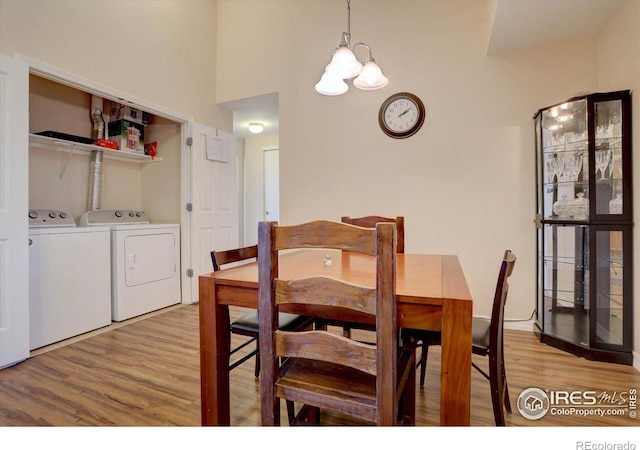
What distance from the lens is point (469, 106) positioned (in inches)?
109

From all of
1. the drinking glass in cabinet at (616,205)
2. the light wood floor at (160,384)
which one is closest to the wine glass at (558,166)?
the drinking glass in cabinet at (616,205)

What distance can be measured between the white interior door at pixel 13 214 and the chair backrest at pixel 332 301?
2.00 metres

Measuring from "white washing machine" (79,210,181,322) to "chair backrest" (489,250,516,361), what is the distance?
2.94 metres

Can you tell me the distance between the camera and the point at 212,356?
50.2 inches

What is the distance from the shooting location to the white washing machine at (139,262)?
2863 millimetres

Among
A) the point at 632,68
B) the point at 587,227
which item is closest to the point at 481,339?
the point at 587,227

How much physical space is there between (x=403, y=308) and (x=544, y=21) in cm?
247

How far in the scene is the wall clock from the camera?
292cm

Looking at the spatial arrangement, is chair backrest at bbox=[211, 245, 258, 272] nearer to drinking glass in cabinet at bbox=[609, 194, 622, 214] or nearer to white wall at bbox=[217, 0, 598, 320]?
white wall at bbox=[217, 0, 598, 320]

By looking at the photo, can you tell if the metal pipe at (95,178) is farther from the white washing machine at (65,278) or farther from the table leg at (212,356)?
the table leg at (212,356)

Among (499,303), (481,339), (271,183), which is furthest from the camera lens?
(271,183)

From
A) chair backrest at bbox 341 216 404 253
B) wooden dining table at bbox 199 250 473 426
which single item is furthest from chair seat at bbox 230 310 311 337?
chair backrest at bbox 341 216 404 253

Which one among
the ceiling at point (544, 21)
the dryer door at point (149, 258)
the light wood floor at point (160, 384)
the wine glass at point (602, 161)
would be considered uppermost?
the ceiling at point (544, 21)

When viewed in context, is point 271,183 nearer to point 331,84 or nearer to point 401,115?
point 401,115
